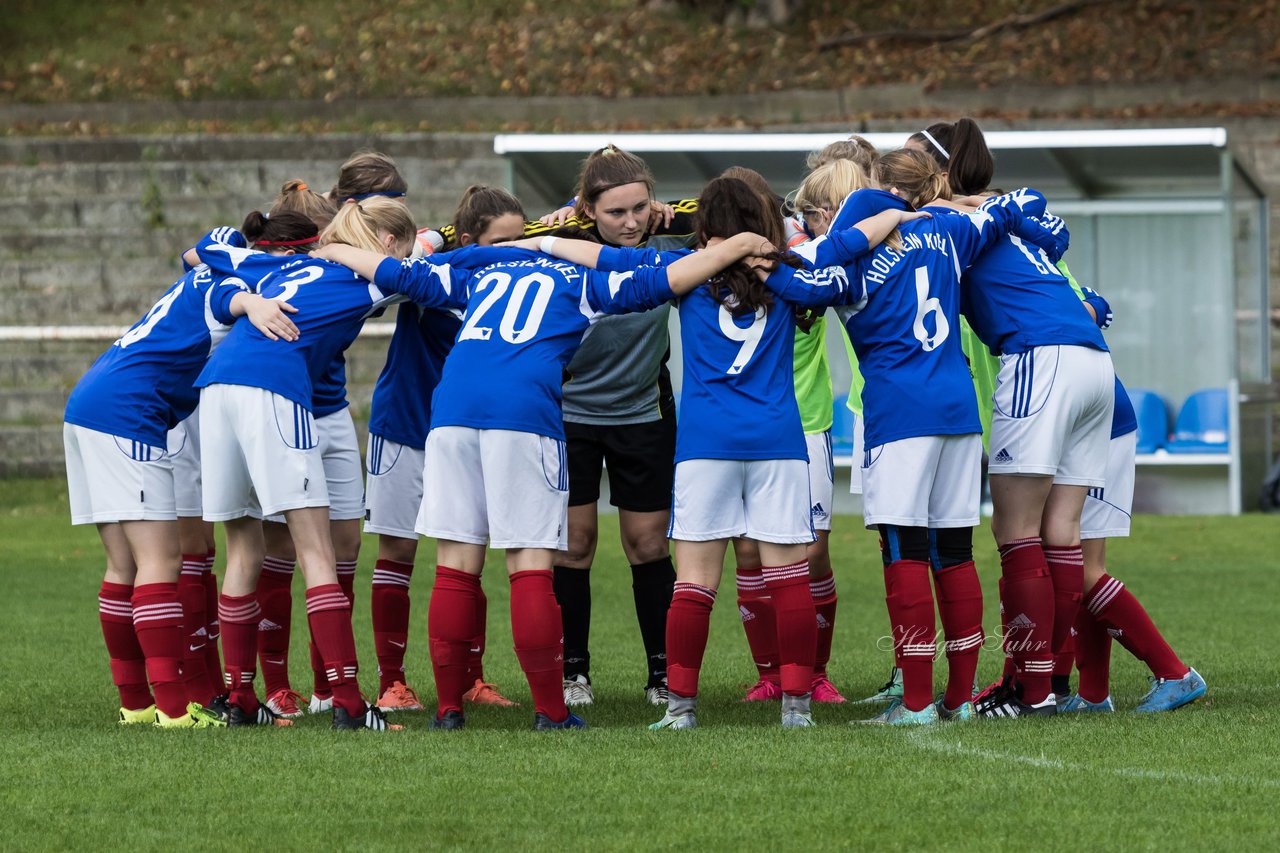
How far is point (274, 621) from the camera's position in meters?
6.52

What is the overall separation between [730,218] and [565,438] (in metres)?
1.01

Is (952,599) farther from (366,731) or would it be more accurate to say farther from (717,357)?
(366,731)

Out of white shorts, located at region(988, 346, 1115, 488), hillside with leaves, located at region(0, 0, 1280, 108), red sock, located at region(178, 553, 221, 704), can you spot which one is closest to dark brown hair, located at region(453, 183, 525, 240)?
red sock, located at region(178, 553, 221, 704)

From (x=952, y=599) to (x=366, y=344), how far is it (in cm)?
1327

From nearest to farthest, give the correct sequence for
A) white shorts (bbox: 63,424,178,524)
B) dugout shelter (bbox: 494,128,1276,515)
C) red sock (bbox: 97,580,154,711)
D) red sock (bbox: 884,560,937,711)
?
red sock (bbox: 884,560,937,711) → white shorts (bbox: 63,424,178,524) → red sock (bbox: 97,580,154,711) → dugout shelter (bbox: 494,128,1276,515)

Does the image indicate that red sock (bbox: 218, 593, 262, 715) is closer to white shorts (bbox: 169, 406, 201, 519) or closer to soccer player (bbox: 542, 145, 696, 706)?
white shorts (bbox: 169, 406, 201, 519)

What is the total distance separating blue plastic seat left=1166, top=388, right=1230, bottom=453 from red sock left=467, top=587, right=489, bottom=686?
10.0 m

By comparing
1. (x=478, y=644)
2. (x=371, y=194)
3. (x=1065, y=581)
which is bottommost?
(x=478, y=644)

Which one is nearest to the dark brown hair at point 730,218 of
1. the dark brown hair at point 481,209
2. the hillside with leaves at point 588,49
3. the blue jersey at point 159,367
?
the dark brown hair at point 481,209

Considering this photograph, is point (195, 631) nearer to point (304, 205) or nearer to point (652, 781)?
point (304, 205)

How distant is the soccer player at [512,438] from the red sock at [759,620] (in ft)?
3.45

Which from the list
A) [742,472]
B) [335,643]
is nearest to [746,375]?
[742,472]

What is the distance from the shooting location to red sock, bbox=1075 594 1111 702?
6.30 m

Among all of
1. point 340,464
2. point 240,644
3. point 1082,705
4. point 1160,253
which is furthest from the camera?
point 1160,253
